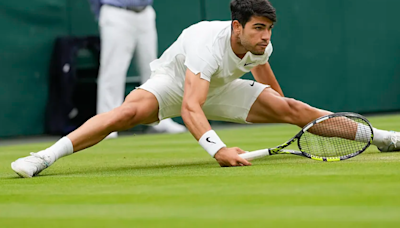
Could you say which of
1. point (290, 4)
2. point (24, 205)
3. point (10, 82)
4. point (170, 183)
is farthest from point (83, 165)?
point (290, 4)

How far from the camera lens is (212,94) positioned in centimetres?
507

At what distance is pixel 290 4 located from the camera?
12.0 meters

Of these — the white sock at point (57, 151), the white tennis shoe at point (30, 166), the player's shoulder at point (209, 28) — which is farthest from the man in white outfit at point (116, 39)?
the white tennis shoe at point (30, 166)

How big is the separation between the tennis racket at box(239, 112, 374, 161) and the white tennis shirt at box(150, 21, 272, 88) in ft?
1.94

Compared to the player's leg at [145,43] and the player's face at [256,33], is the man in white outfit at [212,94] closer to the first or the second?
the player's face at [256,33]

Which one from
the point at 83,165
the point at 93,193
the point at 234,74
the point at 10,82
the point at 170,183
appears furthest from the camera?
the point at 10,82

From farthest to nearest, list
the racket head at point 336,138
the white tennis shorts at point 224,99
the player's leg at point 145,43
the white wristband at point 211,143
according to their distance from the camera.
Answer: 1. the player's leg at point 145,43
2. the white tennis shorts at point 224,99
3. the racket head at point 336,138
4. the white wristband at point 211,143

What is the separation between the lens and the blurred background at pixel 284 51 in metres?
9.59

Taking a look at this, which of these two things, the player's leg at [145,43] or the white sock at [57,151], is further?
the player's leg at [145,43]

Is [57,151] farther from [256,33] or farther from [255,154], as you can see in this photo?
[256,33]

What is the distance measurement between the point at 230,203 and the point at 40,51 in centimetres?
730

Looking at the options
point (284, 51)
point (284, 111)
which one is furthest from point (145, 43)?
point (284, 111)

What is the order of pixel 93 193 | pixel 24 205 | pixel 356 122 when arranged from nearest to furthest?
pixel 24 205 < pixel 93 193 < pixel 356 122

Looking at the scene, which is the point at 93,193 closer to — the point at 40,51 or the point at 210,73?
the point at 210,73
